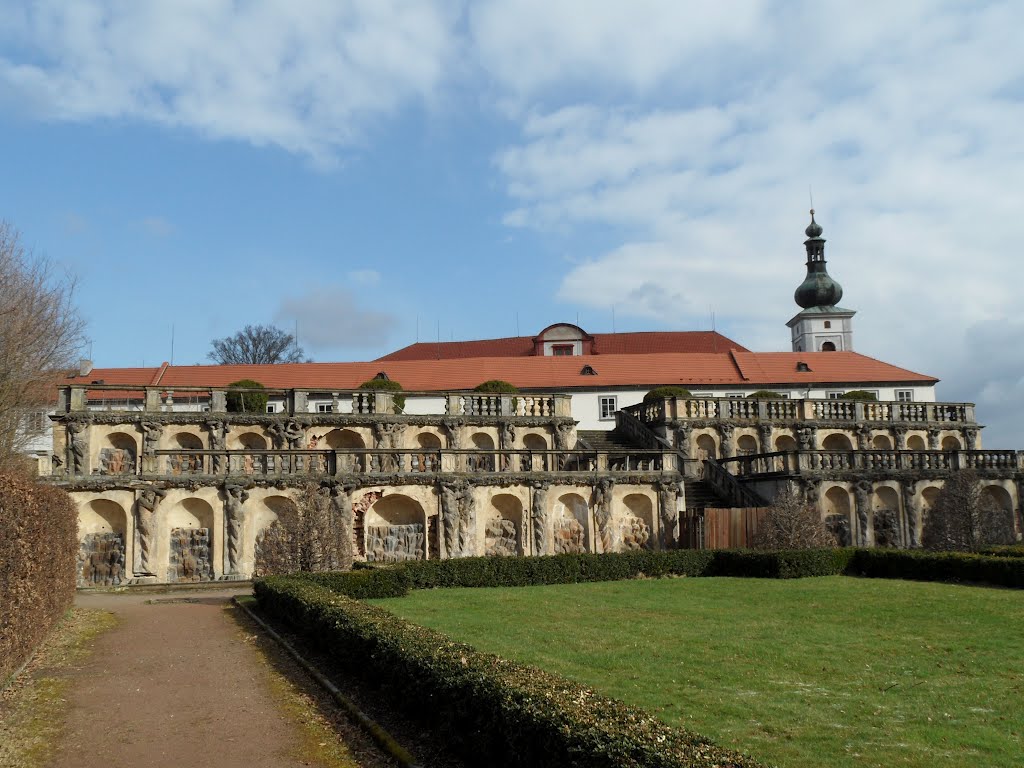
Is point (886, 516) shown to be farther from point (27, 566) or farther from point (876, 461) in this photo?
point (27, 566)

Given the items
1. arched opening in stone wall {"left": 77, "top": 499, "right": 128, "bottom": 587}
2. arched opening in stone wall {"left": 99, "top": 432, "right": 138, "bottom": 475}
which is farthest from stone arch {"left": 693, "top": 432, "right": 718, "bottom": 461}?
arched opening in stone wall {"left": 77, "top": 499, "right": 128, "bottom": 587}

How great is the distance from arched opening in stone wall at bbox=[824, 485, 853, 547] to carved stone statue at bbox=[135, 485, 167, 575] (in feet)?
87.6

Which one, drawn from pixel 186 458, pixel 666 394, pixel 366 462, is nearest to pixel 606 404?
pixel 666 394

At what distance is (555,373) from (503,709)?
50.8 m

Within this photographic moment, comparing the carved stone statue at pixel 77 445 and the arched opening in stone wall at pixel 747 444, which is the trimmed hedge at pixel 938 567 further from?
the carved stone statue at pixel 77 445

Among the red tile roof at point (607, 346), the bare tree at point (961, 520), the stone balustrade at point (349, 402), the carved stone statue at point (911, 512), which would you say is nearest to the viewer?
the bare tree at point (961, 520)

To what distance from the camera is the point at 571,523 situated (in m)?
37.1

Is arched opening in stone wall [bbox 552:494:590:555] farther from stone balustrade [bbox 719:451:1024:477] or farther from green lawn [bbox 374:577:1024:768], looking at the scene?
green lawn [bbox 374:577:1024:768]

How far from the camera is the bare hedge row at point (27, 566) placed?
14.3 metres

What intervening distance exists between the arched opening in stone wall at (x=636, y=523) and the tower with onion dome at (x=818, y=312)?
4644cm

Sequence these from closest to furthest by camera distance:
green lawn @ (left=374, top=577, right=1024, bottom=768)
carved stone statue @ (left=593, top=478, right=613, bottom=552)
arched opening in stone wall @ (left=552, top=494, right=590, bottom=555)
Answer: green lawn @ (left=374, top=577, right=1024, bottom=768) → carved stone statue @ (left=593, top=478, right=613, bottom=552) → arched opening in stone wall @ (left=552, top=494, right=590, bottom=555)

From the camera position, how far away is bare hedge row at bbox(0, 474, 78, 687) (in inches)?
564

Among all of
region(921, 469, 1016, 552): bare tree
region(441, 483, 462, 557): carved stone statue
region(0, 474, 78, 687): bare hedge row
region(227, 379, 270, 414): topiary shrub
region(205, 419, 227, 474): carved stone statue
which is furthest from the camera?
region(227, 379, 270, 414): topiary shrub

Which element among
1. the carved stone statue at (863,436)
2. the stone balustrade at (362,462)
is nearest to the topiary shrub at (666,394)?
the stone balustrade at (362,462)
